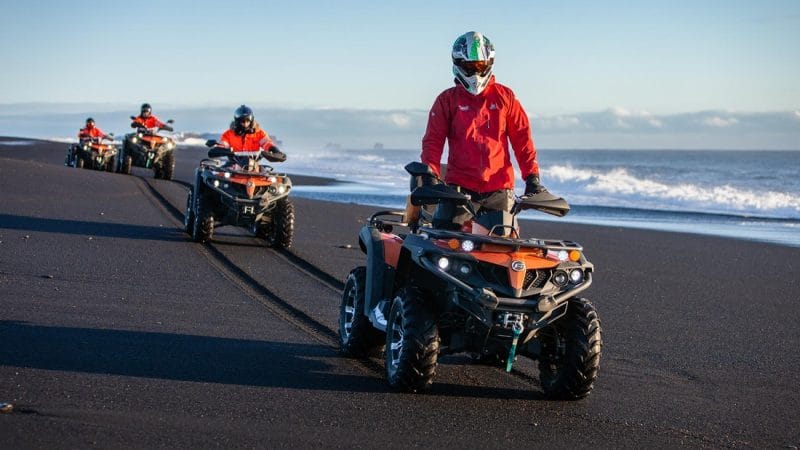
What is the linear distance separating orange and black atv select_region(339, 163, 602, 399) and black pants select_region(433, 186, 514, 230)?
0.06 m

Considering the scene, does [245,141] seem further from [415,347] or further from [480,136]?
[415,347]

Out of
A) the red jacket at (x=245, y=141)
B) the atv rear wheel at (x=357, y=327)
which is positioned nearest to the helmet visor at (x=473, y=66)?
the atv rear wheel at (x=357, y=327)

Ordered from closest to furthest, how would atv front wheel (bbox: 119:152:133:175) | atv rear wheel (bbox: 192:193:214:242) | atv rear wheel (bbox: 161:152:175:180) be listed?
atv rear wheel (bbox: 192:193:214:242) → atv rear wheel (bbox: 161:152:175:180) → atv front wheel (bbox: 119:152:133:175)

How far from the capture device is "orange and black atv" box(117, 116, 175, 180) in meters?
31.9

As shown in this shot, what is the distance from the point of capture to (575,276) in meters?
6.97

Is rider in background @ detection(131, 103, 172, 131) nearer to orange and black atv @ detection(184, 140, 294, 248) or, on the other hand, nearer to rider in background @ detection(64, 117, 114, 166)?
rider in background @ detection(64, 117, 114, 166)

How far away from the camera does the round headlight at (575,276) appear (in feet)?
22.9

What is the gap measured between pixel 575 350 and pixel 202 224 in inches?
376

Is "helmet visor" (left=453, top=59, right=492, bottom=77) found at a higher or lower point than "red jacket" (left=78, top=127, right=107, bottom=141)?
higher

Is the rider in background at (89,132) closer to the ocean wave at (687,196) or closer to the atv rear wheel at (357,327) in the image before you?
the ocean wave at (687,196)

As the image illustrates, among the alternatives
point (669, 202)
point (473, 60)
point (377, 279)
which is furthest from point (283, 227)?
point (669, 202)

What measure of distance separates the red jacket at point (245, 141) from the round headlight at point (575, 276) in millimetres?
10614

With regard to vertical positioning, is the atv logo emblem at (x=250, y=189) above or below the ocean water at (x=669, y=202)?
above

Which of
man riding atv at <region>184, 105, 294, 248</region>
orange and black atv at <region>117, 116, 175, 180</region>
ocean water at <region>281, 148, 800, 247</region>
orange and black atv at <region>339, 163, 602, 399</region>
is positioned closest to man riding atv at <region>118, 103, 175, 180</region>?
orange and black atv at <region>117, 116, 175, 180</region>
